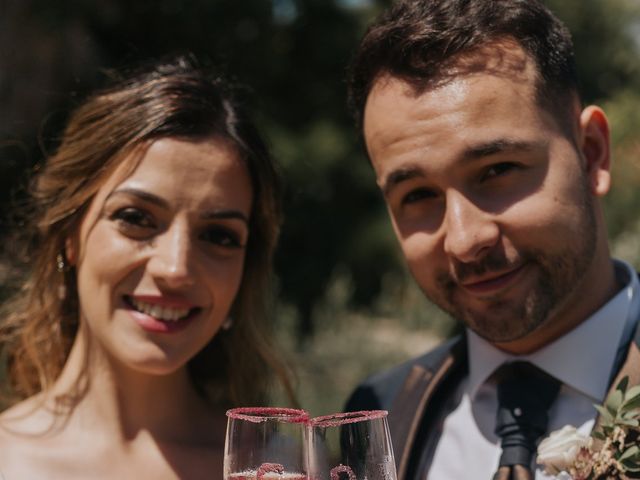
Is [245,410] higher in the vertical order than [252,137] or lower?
lower

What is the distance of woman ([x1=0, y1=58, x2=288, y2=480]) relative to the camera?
3.20 metres

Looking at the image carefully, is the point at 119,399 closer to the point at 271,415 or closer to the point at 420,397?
the point at 420,397

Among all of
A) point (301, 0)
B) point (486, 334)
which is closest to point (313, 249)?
point (301, 0)

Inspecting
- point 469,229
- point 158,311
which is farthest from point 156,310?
point 469,229

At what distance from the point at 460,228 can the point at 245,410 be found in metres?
0.95

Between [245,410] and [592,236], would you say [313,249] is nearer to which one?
[592,236]

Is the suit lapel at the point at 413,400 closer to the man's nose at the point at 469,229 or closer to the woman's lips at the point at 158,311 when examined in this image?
the man's nose at the point at 469,229

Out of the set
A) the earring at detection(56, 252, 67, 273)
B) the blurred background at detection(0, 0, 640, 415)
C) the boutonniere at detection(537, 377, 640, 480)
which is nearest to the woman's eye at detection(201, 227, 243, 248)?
the earring at detection(56, 252, 67, 273)

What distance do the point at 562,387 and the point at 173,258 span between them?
4.57ft

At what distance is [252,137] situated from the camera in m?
3.57

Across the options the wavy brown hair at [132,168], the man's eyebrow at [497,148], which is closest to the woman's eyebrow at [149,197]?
the wavy brown hair at [132,168]

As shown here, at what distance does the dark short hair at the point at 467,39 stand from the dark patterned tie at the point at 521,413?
0.89 meters

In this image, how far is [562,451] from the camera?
2.42 metres

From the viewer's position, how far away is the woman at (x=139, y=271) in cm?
320
